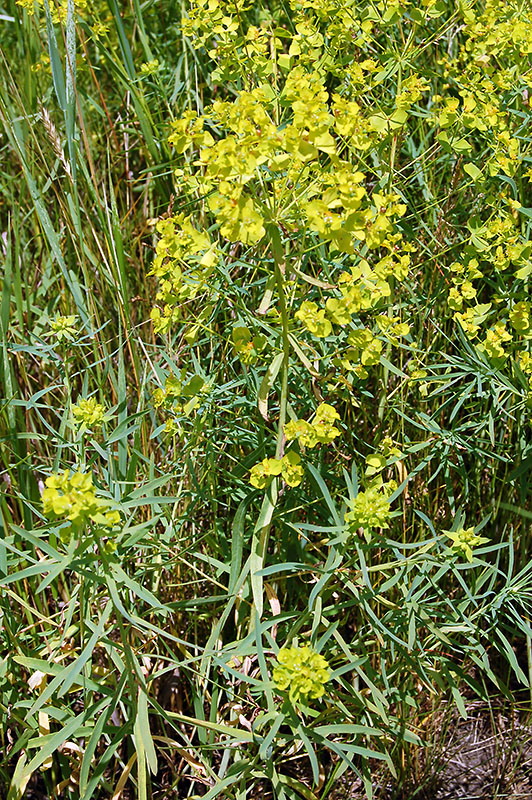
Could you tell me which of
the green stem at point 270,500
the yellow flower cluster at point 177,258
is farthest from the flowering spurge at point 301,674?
the yellow flower cluster at point 177,258

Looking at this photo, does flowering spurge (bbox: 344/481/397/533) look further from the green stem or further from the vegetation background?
the green stem

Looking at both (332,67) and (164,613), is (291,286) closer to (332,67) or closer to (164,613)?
(332,67)

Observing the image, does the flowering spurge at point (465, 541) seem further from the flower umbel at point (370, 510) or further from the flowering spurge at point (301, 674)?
the flowering spurge at point (301, 674)

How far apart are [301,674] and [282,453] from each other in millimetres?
392

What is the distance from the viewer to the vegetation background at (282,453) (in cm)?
142

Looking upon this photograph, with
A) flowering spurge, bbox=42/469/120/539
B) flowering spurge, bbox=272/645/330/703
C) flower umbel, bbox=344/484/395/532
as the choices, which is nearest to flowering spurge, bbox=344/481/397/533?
flower umbel, bbox=344/484/395/532

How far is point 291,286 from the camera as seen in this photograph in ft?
5.41

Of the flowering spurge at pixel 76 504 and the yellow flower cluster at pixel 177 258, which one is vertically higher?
the yellow flower cluster at pixel 177 258

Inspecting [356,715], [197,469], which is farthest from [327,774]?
[197,469]

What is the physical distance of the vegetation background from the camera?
1.42 meters

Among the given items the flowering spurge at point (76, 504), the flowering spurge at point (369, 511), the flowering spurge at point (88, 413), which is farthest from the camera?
the flowering spurge at point (88, 413)

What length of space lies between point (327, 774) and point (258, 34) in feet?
5.51

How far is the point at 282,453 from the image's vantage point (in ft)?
4.91

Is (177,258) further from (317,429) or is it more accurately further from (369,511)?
(369,511)
